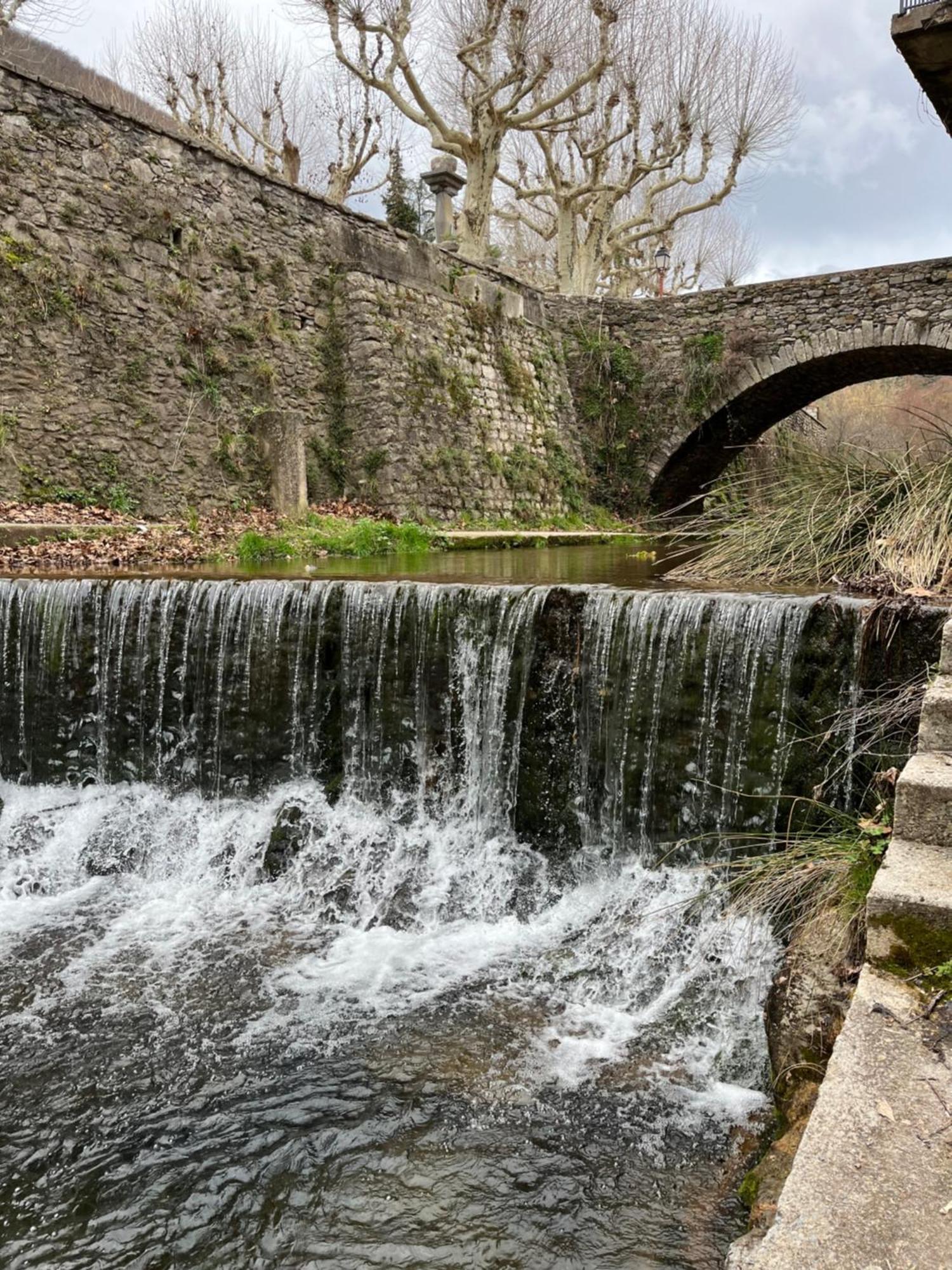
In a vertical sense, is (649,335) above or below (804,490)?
above

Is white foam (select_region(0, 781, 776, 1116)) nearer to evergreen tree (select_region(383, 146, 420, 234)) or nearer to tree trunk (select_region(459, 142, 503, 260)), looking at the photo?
tree trunk (select_region(459, 142, 503, 260))

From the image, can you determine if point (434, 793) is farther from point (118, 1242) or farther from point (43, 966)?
point (118, 1242)

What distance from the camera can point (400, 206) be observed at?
1795cm

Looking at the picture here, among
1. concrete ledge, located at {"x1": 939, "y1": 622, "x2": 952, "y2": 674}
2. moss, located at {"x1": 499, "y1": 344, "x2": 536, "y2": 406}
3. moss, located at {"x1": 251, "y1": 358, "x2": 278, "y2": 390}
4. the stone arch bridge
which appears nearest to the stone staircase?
concrete ledge, located at {"x1": 939, "y1": 622, "x2": 952, "y2": 674}

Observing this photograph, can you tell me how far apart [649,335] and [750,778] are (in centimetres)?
1134

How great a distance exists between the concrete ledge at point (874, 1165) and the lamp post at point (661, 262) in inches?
734

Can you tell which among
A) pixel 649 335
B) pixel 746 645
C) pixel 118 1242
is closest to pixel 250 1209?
pixel 118 1242

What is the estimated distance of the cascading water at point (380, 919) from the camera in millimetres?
2301

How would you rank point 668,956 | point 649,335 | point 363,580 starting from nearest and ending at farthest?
point 668,956
point 363,580
point 649,335

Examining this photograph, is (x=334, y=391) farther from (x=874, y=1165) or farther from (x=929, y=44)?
(x=874, y=1165)

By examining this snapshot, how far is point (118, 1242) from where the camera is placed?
215 centimetres

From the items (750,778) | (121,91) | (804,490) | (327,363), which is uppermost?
(121,91)

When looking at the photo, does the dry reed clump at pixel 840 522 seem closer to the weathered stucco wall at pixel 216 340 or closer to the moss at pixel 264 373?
the weathered stucco wall at pixel 216 340

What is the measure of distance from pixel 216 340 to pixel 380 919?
686 cm
